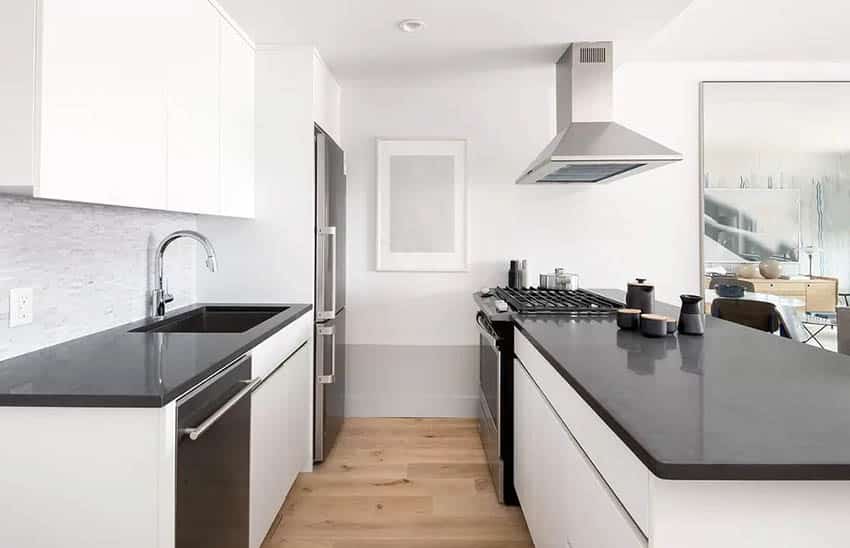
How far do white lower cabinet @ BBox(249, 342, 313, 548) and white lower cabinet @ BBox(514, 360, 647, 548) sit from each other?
1.04m

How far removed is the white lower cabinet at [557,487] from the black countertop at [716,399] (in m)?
0.20

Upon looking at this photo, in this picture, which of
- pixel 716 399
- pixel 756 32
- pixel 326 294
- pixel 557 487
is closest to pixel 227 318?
pixel 326 294

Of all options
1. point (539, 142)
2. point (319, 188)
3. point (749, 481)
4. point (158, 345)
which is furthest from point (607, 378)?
point (539, 142)

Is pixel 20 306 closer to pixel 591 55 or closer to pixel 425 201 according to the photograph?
pixel 425 201

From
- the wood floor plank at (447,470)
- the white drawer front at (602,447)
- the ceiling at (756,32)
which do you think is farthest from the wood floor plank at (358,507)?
the ceiling at (756,32)

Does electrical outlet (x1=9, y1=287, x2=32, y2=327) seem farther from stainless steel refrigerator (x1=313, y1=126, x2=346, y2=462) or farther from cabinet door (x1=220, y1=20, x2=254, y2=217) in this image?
stainless steel refrigerator (x1=313, y1=126, x2=346, y2=462)

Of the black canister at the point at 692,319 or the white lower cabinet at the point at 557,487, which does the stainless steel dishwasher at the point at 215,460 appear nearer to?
the white lower cabinet at the point at 557,487

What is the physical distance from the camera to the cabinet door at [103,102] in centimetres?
129

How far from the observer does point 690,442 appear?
926 millimetres

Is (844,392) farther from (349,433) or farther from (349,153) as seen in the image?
(349,153)

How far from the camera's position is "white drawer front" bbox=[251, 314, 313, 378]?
6.36ft

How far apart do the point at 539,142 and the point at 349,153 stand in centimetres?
139

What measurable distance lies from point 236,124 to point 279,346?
116 centimetres

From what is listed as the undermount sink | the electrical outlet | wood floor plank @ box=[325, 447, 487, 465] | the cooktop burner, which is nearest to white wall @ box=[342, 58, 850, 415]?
the cooktop burner
